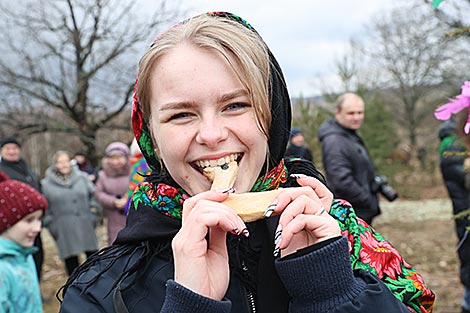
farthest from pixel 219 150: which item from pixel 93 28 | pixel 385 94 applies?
pixel 385 94

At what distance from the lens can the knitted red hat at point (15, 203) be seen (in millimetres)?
3549

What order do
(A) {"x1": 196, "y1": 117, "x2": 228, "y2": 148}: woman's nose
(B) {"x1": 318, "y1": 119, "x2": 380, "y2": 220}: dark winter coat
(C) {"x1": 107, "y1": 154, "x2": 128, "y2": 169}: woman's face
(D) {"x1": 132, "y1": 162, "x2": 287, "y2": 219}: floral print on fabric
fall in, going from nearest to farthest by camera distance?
(A) {"x1": 196, "y1": 117, "x2": 228, "y2": 148}: woman's nose, (D) {"x1": 132, "y1": 162, "x2": 287, "y2": 219}: floral print on fabric, (B) {"x1": 318, "y1": 119, "x2": 380, "y2": 220}: dark winter coat, (C) {"x1": 107, "y1": 154, "x2": 128, "y2": 169}: woman's face

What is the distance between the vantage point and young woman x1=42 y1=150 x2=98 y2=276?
6.53 meters

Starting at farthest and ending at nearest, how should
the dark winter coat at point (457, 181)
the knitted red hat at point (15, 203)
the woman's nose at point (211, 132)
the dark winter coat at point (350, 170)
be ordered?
the dark winter coat at point (350, 170) < the dark winter coat at point (457, 181) < the knitted red hat at point (15, 203) < the woman's nose at point (211, 132)

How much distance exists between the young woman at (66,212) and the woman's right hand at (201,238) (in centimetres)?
589

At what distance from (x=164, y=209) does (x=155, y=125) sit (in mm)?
218

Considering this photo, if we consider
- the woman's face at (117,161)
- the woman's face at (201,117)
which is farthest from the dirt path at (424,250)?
→ the woman's face at (201,117)

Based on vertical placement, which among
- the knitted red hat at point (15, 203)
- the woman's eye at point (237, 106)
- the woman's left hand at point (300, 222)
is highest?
the woman's eye at point (237, 106)

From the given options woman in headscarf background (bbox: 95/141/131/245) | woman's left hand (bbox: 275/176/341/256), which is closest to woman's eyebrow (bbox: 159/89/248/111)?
woman's left hand (bbox: 275/176/341/256)

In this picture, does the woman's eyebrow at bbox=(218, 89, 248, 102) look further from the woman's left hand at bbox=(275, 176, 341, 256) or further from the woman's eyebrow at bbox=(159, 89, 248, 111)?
the woman's left hand at bbox=(275, 176, 341, 256)

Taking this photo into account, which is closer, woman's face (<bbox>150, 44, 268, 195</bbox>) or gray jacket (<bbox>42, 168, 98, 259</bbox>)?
woman's face (<bbox>150, 44, 268, 195</bbox>)

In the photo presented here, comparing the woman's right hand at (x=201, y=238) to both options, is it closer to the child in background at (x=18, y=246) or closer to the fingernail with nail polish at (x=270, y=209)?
the fingernail with nail polish at (x=270, y=209)

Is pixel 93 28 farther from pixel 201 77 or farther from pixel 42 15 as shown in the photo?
pixel 201 77

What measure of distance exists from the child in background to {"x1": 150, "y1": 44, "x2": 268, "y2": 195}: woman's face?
2.27 meters
